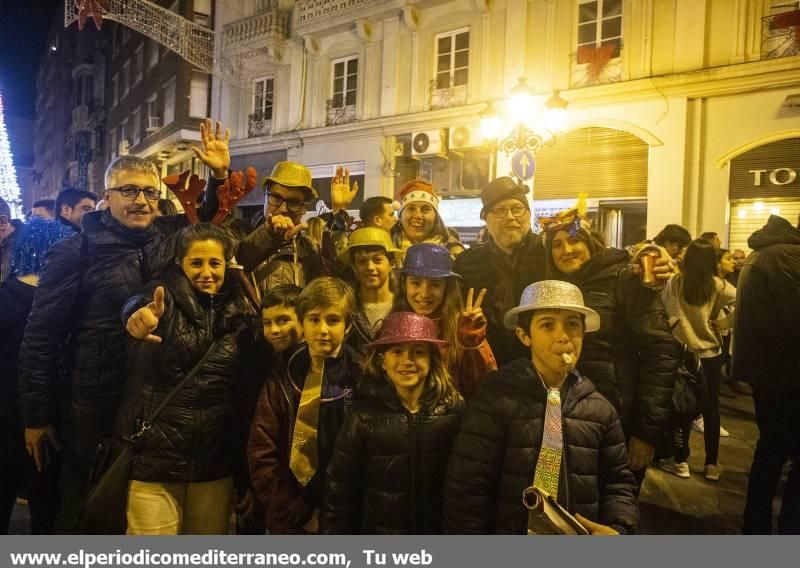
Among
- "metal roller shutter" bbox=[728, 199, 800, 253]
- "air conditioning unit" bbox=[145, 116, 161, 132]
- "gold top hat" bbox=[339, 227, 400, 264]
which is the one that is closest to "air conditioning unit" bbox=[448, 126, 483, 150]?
"metal roller shutter" bbox=[728, 199, 800, 253]

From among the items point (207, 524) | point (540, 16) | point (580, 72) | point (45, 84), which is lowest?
point (207, 524)

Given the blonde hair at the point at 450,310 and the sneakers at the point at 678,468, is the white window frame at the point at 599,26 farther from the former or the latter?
the blonde hair at the point at 450,310

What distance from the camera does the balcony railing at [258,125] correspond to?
1741 cm

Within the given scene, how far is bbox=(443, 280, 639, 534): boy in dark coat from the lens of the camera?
2.07 m

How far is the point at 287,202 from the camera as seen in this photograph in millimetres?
3262

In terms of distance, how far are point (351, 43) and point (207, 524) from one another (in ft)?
50.6

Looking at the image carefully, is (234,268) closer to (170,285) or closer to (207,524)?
(170,285)

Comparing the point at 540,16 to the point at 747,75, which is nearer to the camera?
the point at 747,75

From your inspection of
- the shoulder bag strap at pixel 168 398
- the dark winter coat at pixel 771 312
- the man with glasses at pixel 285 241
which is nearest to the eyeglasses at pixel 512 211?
the man with glasses at pixel 285 241

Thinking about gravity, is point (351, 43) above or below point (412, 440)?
above

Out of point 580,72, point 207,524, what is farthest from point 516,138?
point 207,524

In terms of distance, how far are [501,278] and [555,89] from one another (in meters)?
8.26

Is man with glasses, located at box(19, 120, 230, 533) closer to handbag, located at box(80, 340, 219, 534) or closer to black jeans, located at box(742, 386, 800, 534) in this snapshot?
handbag, located at box(80, 340, 219, 534)

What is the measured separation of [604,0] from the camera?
11336 mm
